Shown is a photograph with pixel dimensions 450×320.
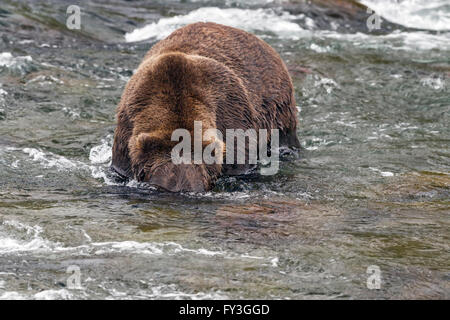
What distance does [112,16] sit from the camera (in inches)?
757

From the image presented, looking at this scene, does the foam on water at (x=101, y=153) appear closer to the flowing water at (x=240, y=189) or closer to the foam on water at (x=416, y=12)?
the flowing water at (x=240, y=189)

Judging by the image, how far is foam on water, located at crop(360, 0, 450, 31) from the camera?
20234 millimetres

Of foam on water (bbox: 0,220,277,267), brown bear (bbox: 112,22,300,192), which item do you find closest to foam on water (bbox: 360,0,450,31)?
brown bear (bbox: 112,22,300,192)

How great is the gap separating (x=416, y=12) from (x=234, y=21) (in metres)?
5.70

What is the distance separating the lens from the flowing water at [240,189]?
598cm

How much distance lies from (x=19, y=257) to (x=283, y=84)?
533 centimetres

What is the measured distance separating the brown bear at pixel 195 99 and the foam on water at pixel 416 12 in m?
10.6

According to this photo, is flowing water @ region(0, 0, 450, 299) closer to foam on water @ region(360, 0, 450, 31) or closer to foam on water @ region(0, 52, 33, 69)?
foam on water @ region(0, 52, 33, 69)

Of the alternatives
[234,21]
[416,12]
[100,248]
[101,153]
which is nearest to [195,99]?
[101,153]

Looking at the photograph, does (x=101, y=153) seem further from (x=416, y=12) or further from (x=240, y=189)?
(x=416, y=12)

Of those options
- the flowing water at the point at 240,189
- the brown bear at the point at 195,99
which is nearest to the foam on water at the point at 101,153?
the flowing water at the point at 240,189

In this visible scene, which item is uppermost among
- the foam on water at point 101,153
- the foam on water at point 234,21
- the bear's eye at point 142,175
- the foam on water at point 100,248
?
the foam on water at point 234,21

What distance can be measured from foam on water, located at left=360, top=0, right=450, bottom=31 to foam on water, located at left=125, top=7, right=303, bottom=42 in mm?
3355

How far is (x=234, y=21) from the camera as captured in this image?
1900cm
